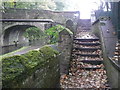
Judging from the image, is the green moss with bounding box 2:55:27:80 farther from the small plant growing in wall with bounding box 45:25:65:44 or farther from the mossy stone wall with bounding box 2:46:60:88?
the small plant growing in wall with bounding box 45:25:65:44

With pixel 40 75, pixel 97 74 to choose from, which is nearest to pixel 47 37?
pixel 97 74

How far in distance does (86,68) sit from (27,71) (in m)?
4.08

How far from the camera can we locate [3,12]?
16.0m

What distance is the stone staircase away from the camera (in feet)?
16.8

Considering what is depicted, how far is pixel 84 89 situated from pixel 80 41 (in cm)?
368

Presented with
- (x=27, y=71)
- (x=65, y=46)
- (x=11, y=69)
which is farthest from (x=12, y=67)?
(x=65, y=46)

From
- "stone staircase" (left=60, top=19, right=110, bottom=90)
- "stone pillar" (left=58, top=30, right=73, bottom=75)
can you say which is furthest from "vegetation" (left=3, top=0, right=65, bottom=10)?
"stone pillar" (left=58, top=30, right=73, bottom=75)

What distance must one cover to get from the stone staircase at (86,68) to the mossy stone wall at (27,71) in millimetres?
1927

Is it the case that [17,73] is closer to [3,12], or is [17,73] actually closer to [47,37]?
[47,37]

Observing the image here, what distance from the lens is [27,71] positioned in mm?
2396

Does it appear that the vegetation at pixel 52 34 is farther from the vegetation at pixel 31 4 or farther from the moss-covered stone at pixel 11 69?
the vegetation at pixel 31 4

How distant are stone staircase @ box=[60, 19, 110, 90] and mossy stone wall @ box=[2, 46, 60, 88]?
193 centimetres

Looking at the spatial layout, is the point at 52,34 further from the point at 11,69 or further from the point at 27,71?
the point at 11,69

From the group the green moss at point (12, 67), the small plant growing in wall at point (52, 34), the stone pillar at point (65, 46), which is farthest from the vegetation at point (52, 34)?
the green moss at point (12, 67)
